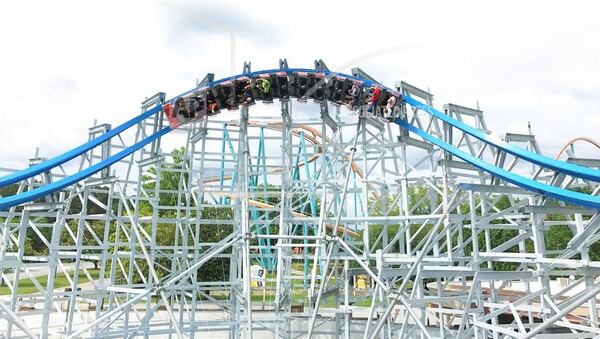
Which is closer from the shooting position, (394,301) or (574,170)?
(574,170)

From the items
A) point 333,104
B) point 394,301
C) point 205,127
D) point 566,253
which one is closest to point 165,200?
point 205,127

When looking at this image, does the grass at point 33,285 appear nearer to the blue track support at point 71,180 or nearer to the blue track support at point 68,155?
the blue track support at point 68,155

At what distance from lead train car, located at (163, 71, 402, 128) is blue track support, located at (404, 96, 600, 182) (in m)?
0.94

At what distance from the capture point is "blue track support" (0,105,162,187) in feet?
37.2

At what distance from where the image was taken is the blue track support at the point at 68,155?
11341mm

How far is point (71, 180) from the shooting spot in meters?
11.3

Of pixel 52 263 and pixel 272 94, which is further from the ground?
pixel 272 94

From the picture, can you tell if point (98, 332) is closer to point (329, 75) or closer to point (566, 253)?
point (329, 75)

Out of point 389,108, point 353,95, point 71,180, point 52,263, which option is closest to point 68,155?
point 71,180

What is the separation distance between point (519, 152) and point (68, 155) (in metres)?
11.3

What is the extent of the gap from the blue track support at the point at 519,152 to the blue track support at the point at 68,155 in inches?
298

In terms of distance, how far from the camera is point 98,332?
12.4 metres

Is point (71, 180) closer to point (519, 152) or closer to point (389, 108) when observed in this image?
point (389, 108)

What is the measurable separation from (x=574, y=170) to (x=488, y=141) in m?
2.04
